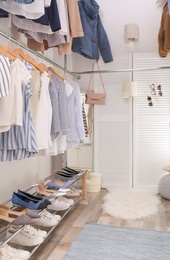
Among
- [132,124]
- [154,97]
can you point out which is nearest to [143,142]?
[132,124]

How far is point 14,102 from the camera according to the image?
1.59 meters

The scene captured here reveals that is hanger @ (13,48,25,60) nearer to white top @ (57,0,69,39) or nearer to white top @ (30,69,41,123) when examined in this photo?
white top @ (30,69,41,123)

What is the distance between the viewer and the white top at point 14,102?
57.9 inches

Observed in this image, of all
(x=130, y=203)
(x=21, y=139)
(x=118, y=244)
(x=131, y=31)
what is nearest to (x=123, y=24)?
(x=131, y=31)

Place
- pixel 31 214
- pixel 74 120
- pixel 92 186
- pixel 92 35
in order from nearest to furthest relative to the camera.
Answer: pixel 31 214, pixel 74 120, pixel 92 186, pixel 92 35

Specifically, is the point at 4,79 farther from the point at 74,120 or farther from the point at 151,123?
the point at 151,123

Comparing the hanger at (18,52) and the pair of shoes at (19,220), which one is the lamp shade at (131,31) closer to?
the hanger at (18,52)

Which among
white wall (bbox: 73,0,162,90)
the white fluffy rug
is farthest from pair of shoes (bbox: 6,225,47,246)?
white wall (bbox: 73,0,162,90)

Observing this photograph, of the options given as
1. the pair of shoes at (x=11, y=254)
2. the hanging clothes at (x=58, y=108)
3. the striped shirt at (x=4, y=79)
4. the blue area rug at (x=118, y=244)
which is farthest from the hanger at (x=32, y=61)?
the blue area rug at (x=118, y=244)

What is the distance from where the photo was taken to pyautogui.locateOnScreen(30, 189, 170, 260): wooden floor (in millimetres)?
1966

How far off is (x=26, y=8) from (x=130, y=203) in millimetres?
2411

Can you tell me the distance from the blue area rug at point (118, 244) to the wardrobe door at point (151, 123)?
1632mm

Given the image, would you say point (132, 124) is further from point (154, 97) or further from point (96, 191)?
point (96, 191)

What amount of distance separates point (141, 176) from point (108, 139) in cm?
74
